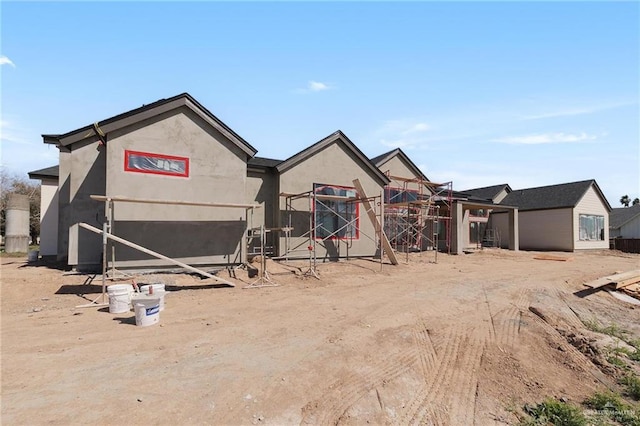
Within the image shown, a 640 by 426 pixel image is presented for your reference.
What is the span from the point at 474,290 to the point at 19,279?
15.0 metres

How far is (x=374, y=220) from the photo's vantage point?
17.9 meters

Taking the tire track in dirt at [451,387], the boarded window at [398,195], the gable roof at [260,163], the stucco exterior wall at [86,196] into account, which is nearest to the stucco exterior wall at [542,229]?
the boarded window at [398,195]

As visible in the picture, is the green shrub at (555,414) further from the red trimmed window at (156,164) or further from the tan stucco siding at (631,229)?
the tan stucco siding at (631,229)

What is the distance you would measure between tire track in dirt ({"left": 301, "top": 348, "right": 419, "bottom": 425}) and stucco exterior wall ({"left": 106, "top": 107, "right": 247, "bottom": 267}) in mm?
9063

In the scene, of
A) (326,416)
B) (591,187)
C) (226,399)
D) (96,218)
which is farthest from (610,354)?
(591,187)

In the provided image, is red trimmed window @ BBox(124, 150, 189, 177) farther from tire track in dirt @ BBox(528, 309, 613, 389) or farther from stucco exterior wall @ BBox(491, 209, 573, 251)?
stucco exterior wall @ BBox(491, 209, 573, 251)

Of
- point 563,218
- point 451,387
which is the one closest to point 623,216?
point 563,218

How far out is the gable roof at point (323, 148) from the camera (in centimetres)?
1603

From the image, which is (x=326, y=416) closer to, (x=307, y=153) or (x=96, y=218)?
(x=96, y=218)

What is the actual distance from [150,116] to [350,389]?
11582 mm

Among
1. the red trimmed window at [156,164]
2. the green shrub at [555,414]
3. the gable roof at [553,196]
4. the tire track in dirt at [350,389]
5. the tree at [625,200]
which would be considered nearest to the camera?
the tire track in dirt at [350,389]

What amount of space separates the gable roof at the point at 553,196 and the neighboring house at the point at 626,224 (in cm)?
1194

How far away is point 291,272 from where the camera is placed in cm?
1370

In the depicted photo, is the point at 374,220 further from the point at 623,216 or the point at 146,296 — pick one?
the point at 623,216
